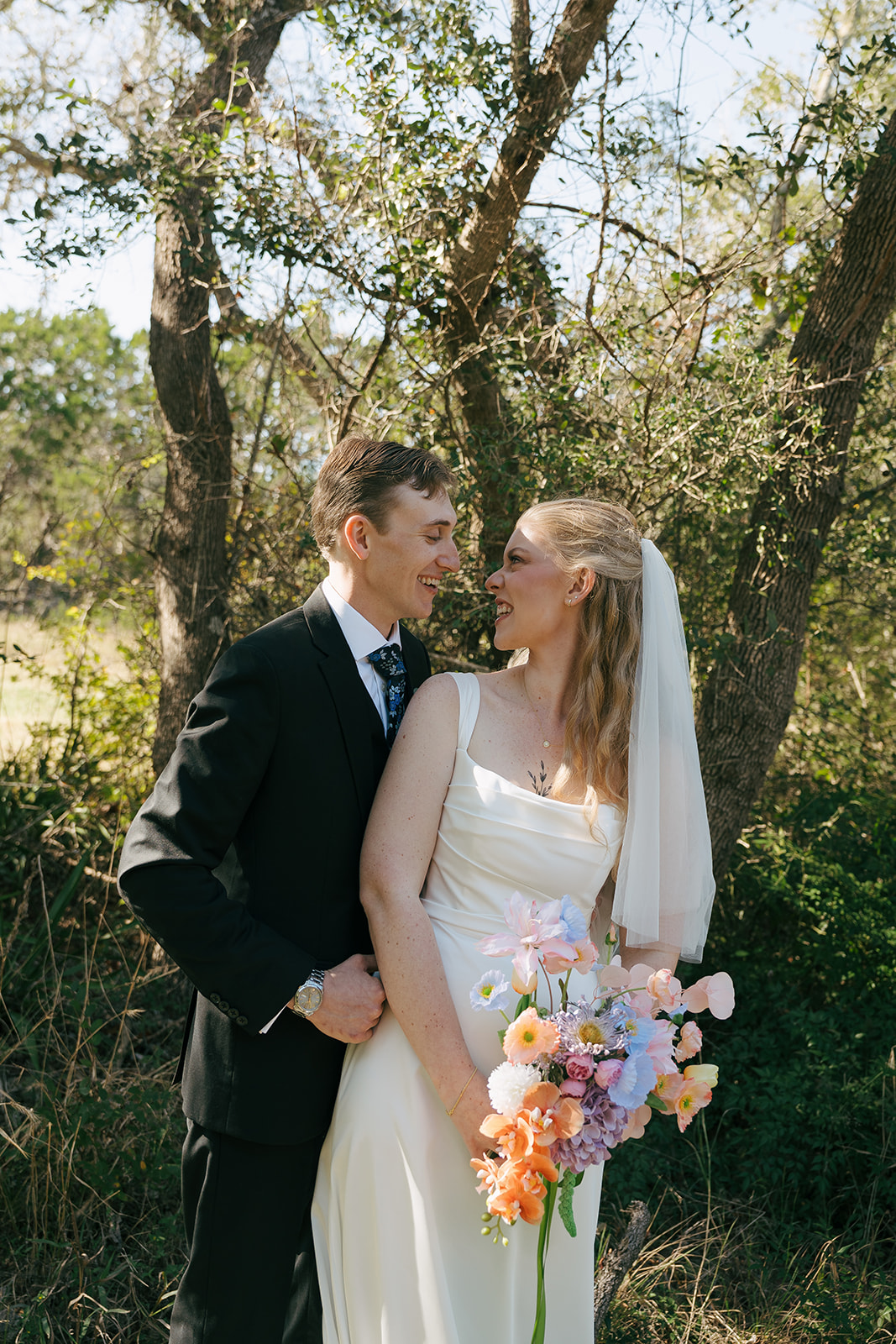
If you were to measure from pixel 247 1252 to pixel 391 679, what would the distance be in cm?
126

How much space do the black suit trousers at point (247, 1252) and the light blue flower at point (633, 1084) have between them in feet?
2.58

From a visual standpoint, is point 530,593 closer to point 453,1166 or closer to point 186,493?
point 453,1166

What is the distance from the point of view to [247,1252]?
2113 millimetres

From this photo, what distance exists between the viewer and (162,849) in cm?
199

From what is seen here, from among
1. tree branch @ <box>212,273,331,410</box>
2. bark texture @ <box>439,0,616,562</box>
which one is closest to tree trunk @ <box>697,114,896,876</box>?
bark texture @ <box>439,0,616,562</box>

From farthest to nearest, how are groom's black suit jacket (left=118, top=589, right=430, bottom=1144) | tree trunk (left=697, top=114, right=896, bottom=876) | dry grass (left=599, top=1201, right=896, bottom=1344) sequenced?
tree trunk (left=697, top=114, right=896, bottom=876), dry grass (left=599, top=1201, right=896, bottom=1344), groom's black suit jacket (left=118, top=589, right=430, bottom=1144)

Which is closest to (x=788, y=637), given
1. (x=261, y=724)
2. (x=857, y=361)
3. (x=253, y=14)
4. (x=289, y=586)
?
(x=857, y=361)

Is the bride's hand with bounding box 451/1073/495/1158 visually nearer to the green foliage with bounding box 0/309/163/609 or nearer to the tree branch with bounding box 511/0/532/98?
the tree branch with bounding box 511/0/532/98

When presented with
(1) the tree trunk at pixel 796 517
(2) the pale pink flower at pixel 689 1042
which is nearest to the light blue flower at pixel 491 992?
(2) the pale pink flower at pixel 689 1042

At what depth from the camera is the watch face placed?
6.81 feet

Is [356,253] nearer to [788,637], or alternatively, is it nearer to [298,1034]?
[788,637]

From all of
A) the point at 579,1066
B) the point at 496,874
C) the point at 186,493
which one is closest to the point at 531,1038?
the point at 579,1066

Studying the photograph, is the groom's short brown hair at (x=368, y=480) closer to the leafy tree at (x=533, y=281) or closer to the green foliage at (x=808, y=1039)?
the leafy tree at (x=533, y=281)

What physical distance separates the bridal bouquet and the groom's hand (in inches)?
13.7
